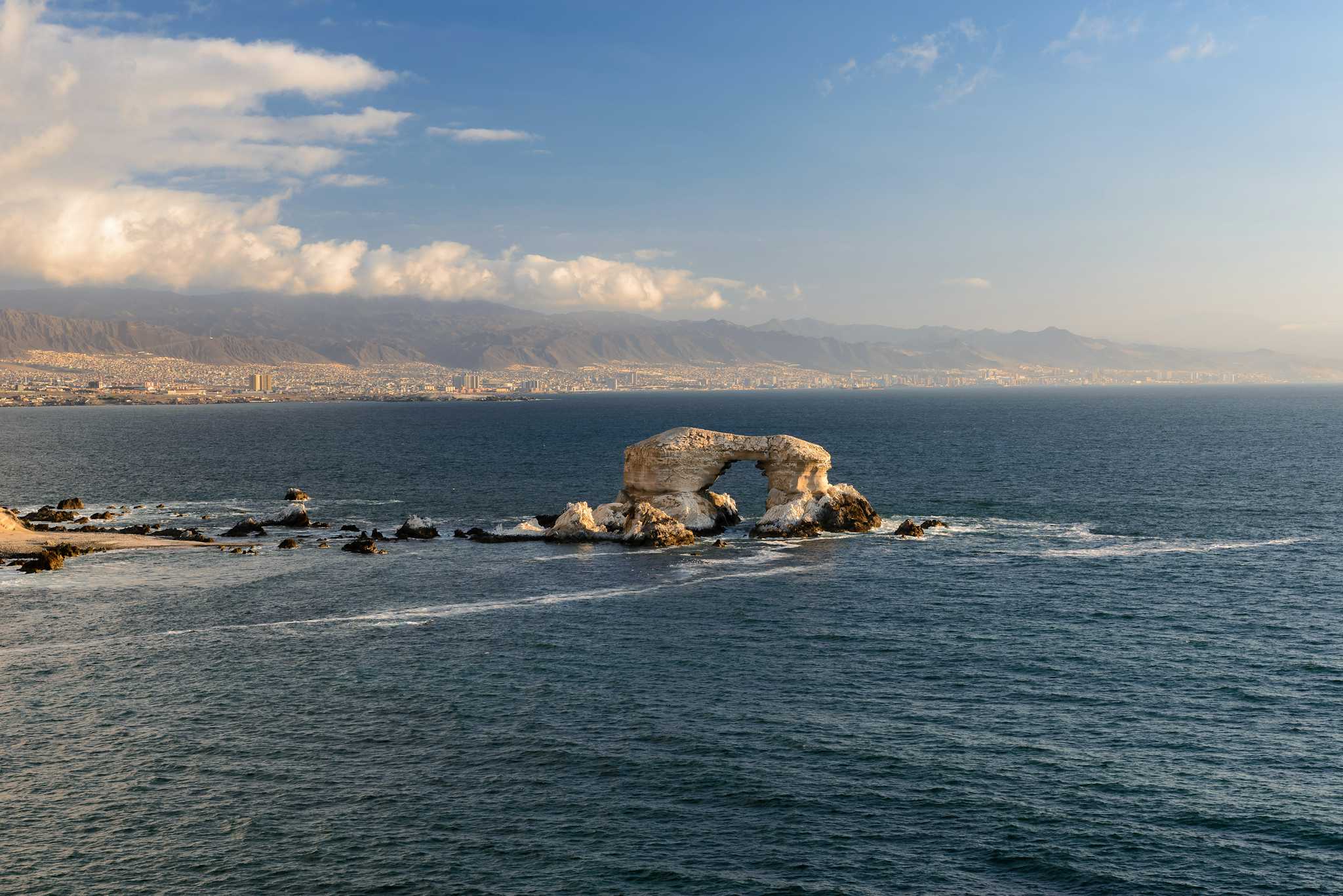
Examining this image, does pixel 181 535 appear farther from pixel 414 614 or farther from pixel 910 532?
pixel 910 532

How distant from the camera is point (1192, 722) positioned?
3769 cm

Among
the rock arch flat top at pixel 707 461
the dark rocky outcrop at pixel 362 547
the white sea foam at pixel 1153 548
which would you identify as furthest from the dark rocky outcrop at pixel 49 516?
the white sea foam at pixel 1153 548

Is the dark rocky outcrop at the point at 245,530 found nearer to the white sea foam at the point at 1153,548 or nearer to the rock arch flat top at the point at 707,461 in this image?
the rock arch flat top at the point at 707,461

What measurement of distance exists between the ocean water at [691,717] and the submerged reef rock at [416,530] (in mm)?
3402

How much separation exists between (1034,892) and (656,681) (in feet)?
66.7

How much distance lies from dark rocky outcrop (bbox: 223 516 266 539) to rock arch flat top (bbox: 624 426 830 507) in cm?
3157

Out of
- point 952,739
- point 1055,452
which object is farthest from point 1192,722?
point 1055,452

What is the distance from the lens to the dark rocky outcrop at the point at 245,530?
83281 millimetres

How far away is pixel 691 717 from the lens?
1553 inches

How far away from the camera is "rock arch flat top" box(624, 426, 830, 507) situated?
82500mm

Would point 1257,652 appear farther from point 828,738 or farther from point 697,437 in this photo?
point 697,437

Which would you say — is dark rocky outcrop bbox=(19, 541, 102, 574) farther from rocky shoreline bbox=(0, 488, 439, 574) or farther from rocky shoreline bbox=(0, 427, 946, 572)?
rocky shoreline bbox=(0, 427, 946, 572)

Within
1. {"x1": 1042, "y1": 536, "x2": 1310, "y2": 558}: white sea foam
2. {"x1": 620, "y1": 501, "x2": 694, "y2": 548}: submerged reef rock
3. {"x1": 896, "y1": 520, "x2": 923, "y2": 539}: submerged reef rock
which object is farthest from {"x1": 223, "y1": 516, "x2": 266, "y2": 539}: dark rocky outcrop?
{"x1": 1042, "y1": 536, "x2": 1310, "y2": 558}: white sea foam

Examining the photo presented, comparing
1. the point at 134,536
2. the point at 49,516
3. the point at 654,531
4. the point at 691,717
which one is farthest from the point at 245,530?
the point at 691,717
